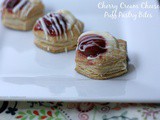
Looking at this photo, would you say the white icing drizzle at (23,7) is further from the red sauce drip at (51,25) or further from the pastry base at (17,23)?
the red sauce drip at (51,25)

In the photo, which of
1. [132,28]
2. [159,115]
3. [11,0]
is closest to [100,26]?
[132,28]

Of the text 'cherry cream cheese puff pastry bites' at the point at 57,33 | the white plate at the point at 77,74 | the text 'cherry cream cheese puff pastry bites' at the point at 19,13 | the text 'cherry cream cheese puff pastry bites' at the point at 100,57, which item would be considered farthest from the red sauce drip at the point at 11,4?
the text 'cherry cream cheese puff pastry bites' at the point at 100,57

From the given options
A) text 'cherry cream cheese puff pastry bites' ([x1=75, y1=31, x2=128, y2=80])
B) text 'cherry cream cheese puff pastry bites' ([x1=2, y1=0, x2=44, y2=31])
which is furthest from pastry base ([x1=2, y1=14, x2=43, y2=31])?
text 'cherry cream cheese puff pastry bites' ([x1=75, y1=31, x2=128, y2=80])

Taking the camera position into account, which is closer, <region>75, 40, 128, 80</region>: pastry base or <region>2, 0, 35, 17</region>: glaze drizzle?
<region>75, 40, 128, 80</region>: pastry base

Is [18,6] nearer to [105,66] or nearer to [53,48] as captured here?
[53,48]

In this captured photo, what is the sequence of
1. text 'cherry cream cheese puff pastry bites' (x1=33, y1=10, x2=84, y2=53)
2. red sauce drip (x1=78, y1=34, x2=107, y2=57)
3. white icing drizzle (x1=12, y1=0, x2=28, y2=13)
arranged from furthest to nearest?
white icing drizzle (x1=12, y1=0, x2=28, y2=13) < text 'cherry cream cheese puff pastry bites' (x1=33, y1=10, x2=84, y2=53) < red sauce drip (x1=78, y1=34, x2=107, y2=57)

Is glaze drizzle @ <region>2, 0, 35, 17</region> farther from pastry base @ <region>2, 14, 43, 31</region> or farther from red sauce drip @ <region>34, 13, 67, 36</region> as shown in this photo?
red sauce drip @ <region>34, 13, 67, 36</region>

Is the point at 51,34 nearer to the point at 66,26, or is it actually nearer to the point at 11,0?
the point at 66,26
